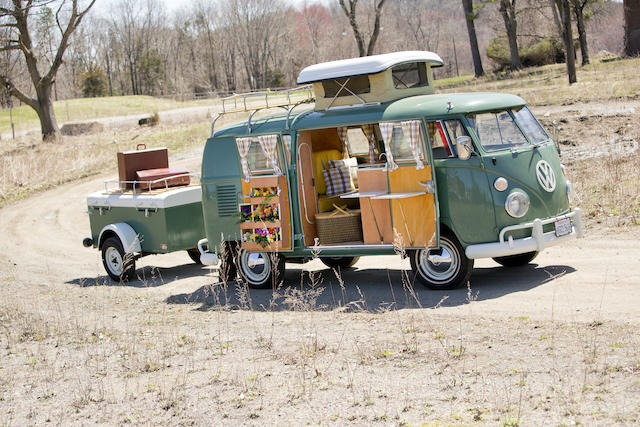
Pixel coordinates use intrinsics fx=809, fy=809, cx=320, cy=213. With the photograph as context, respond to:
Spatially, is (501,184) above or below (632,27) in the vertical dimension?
below

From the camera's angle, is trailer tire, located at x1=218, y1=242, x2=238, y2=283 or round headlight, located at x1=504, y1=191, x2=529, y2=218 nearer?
round headlight, located at x1=504, y1=191, x2=529, y2=218

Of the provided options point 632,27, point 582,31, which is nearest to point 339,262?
point 632,27

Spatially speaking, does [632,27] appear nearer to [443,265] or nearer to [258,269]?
[258,269]

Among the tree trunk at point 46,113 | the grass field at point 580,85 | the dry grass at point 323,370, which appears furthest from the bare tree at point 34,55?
the dry grass at point 323,370

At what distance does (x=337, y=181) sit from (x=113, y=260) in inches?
188

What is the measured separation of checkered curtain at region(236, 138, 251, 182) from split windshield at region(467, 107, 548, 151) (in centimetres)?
349

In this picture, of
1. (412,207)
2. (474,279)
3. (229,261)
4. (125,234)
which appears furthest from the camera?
(125,234)

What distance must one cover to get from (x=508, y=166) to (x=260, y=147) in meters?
3.82

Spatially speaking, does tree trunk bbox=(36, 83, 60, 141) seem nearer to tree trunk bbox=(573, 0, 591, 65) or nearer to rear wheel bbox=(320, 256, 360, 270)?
tree trunk bbox=(573, 0, 591, 65)

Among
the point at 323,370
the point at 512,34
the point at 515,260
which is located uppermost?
the point at 512,34

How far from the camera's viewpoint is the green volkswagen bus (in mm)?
10344

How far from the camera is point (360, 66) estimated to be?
11383 millimetres

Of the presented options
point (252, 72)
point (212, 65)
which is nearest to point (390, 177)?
point (252, 72)

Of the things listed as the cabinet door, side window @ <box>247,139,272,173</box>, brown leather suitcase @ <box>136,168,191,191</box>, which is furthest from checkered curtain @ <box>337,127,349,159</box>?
brown leather suitcase @ <box>136,168,191,191</box>
